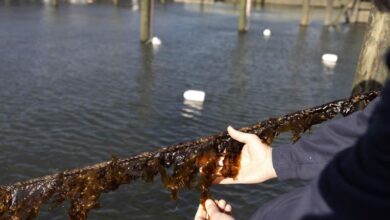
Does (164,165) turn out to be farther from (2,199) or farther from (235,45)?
(235,45)

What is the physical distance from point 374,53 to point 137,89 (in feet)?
28.8

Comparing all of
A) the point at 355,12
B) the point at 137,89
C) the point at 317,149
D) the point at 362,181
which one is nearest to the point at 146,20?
the point at 137,89

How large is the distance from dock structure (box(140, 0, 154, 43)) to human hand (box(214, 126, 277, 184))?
17.8 metres

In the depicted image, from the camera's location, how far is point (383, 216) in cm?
118

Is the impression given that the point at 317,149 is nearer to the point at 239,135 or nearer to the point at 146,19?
the point at 239,135

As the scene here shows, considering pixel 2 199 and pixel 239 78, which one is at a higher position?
pixel 2 199

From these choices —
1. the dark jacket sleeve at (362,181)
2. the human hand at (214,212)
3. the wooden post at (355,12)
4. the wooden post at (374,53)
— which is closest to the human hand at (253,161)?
the human hand at (214,212)

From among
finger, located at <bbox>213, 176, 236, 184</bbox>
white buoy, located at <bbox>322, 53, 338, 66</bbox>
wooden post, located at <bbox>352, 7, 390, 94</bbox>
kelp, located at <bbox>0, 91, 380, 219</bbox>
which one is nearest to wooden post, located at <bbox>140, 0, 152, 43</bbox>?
white buoy, located at <bbox>322, 53, 338, 66</bbox>

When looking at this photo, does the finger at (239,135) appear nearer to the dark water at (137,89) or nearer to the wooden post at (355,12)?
the dark water at (137,89)

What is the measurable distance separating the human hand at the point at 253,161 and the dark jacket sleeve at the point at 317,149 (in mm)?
101

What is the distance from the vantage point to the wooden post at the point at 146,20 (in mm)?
19984

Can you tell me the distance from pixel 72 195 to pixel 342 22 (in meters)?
34.3

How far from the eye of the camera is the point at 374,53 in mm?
5891

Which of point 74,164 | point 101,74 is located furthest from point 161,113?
point 101,74
